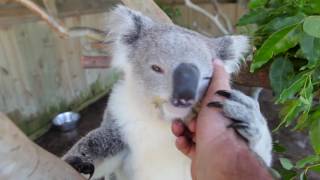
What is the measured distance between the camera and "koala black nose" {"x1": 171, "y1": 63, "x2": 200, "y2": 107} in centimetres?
87

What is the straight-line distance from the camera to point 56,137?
11.7 feet

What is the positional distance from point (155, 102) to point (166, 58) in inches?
5.0

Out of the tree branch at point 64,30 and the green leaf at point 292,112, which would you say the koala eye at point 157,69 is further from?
the tree branch at point 64,30

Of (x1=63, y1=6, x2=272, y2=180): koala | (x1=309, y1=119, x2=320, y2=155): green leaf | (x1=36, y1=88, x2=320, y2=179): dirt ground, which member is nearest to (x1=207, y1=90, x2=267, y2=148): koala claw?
(x1=63, y1=6, x2=272, y2=180): koala

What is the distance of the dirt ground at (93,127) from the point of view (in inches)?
122

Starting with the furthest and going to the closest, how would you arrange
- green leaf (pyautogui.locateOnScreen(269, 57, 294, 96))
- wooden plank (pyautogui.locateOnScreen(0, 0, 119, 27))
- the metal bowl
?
the metal bowl < wooden plank (pyautogui.locateOnScreen(0, 0, 119, 27)) < green leaf (pyautogui.locateOnScreen(269, 57, 294, 96))

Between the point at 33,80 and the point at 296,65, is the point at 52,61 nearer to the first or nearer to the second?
the point at 33,80

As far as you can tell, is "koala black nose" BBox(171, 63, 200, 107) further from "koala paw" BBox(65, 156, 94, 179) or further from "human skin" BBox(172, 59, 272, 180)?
"koala paw" BBox(65, 156, 94, 179)

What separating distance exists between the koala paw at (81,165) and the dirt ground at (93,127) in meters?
1.87

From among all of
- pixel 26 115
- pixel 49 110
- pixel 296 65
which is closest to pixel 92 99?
pixel 49 110

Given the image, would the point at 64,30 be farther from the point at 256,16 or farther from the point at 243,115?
the point at 243,115

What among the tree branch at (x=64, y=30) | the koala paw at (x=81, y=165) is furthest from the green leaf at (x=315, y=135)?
the tree branch at (x=64, y=30)

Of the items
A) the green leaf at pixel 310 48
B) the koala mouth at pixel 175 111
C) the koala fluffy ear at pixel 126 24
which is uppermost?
the green leaf at pixel 310 48

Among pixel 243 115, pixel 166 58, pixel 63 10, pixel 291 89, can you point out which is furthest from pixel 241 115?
pixel 63 10
